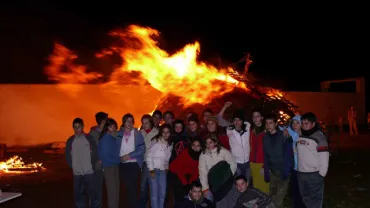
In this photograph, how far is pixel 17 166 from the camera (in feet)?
38.1

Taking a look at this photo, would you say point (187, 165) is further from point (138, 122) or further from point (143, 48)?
point (138, 122)

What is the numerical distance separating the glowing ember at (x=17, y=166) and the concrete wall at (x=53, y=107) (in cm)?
376

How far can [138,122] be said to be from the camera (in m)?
17.0

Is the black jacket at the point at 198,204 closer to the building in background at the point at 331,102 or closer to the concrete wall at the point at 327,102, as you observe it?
the building in background at the point at 331,102

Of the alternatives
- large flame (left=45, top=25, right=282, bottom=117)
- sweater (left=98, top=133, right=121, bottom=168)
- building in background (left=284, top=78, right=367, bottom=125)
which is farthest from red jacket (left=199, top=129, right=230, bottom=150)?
building in background (left=284, top=78, right=367, bottom=125)

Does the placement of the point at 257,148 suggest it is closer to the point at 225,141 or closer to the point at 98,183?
the point at 225,141

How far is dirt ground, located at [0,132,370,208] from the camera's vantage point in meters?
7.50

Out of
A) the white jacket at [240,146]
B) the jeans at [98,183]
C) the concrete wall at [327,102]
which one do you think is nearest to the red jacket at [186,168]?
the white jacket at [240,146]

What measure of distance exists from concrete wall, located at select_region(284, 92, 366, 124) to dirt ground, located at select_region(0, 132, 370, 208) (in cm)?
1162

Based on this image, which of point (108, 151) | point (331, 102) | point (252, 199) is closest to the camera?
point (252, 199)

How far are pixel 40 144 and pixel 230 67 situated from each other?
9.38m

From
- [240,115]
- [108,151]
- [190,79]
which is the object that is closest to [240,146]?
[240,115]

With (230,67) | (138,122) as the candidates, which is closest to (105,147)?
(230,67)

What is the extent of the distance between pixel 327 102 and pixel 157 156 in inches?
905
